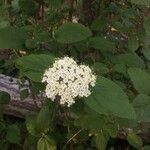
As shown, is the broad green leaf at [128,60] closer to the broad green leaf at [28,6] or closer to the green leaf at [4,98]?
the broad green leaf at [28,6]

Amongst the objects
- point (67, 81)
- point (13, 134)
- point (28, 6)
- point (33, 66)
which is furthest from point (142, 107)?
point (13, 134)

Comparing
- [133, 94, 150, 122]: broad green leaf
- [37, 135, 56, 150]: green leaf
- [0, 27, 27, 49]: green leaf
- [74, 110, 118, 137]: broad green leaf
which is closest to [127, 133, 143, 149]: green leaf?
[74, 110, 118, 137]: broad green leaf

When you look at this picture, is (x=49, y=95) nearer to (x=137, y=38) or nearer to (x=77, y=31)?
(x=77, y=31)

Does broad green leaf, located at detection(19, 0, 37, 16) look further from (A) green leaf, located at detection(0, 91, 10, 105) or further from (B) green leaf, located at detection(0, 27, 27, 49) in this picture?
(A) green leaf, located at detection(0, 91, 10, 105)

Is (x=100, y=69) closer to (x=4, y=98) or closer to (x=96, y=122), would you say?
(x=96, y=122)

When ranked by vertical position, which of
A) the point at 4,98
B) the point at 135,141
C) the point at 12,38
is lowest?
the point at 4,98

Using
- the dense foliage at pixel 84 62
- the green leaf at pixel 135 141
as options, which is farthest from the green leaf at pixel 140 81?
the green leaf at pixel 135 141
